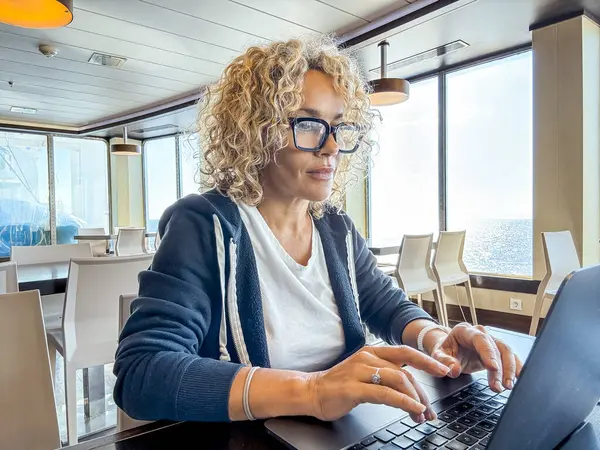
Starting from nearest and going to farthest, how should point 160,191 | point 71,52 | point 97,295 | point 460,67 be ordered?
point 97,295, point 71,52, point 460,67, point 160,191

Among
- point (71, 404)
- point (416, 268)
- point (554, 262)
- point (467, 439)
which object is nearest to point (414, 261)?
point (416, 268)

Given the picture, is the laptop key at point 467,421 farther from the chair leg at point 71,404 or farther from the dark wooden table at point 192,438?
the chair leg at point 71,404

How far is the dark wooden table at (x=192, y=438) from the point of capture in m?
0.54

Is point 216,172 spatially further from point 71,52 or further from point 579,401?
point 71,52

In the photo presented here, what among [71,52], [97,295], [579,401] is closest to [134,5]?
[71,52]

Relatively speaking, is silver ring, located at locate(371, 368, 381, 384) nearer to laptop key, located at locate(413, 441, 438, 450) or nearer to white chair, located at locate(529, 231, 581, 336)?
laptop key, located at locate(413, 441, 438, 450)

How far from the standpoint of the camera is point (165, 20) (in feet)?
10.3

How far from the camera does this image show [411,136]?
4.73 meters

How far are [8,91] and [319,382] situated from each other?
19.4 ft

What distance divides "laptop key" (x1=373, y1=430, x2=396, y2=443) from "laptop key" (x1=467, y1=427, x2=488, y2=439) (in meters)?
0.11

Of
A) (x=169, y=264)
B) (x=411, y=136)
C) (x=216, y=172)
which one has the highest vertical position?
(x=411, y=136)

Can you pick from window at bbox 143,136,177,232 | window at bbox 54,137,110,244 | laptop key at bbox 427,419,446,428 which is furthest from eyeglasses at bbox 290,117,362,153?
window at bbox 54,137,110,244

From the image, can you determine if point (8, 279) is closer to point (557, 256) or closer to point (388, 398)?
point (388, 398)

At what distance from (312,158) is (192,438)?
61cm
